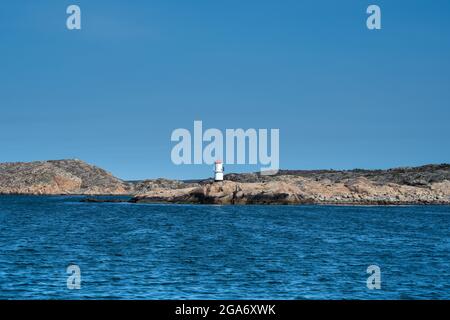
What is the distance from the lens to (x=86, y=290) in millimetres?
27797

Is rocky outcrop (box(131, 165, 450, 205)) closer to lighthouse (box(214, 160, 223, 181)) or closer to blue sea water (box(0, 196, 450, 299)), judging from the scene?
lighthouse (box(214, 160, 223, 181))

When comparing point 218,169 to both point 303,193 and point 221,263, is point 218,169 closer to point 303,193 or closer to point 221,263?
point 303,193

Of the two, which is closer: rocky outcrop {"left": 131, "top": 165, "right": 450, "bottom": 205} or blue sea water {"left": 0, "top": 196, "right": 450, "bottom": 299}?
blue sea water {"left": 0, "top": 196, "right": 450, "bottom": 299}

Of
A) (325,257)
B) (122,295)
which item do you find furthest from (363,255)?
(122,295)

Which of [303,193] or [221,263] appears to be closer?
[221,263]

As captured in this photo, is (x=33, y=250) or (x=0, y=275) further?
(x=33, y=250)

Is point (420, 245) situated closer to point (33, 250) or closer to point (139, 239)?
point (139, 239)

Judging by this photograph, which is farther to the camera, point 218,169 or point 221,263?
point 218,169

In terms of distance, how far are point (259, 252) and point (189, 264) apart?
926 centimetres

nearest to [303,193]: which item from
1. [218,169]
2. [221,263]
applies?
[218,169]

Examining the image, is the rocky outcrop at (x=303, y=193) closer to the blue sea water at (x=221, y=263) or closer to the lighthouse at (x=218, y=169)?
the lighthouse at (x=218, y=169)

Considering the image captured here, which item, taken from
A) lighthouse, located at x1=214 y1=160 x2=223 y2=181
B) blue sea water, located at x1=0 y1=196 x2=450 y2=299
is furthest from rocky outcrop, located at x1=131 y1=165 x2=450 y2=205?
blue sea water, located at x1=0 y1=196 x2=450 y2=299

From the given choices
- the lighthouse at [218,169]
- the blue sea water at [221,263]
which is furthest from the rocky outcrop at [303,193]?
the blue sea water at [221,263]
